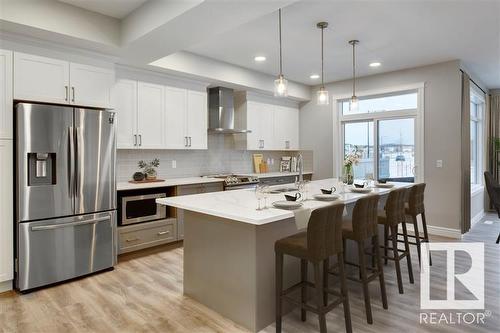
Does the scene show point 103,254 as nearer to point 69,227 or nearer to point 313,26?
point 69,227

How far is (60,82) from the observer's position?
341 cm

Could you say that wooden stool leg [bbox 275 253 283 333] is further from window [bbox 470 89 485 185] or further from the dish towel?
window [bbox 470 89 485 185]

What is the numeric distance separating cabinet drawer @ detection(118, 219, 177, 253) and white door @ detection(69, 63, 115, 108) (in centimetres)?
158

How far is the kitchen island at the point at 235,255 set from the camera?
2.37 meters

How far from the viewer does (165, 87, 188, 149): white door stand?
4.81 meters

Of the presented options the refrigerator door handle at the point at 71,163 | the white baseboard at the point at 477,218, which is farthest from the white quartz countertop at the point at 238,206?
the white baseboard at the point at 477,218

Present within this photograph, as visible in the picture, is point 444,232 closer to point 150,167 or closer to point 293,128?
point 293,128

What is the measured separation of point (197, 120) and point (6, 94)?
2595mm

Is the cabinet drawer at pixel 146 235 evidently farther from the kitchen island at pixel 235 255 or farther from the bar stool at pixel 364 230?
the bar stool at pixel 364 230

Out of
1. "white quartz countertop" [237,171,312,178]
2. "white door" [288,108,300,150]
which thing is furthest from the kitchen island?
"white door" [288,108,300,150]

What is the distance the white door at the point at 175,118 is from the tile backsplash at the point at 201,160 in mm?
360

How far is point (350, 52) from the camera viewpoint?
15.2 ft

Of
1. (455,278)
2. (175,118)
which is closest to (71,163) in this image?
(175,118)

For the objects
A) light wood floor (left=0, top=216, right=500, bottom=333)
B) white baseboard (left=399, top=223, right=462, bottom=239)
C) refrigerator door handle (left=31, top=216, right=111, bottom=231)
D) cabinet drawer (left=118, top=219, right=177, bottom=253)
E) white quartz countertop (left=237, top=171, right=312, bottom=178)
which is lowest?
light wood floor (left=0, top=216, right=500, bottom=333)
